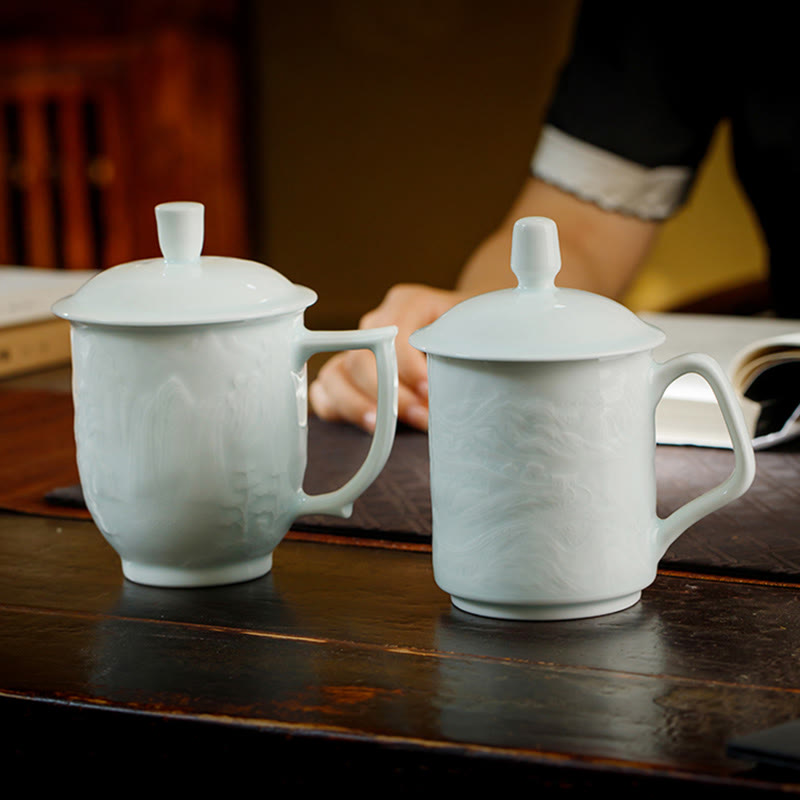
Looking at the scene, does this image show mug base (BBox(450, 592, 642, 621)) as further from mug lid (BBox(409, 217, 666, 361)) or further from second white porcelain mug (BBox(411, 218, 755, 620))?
mug lid (BBox(409, 217, 666, 361))

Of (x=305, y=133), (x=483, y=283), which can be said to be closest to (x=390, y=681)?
(x=483, y=283)

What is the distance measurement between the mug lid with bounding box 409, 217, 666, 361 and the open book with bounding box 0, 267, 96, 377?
745 millimetres

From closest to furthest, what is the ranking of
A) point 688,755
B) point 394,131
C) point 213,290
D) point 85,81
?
point 688,755
point 213,290
point 85,81
point 394,131

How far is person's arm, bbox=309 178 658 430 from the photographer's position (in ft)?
2.90

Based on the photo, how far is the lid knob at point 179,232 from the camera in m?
0.55

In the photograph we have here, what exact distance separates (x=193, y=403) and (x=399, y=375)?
1.26ft

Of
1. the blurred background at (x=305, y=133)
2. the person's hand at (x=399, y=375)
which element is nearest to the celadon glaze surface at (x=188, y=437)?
the person's hand at (x=399, y=375)

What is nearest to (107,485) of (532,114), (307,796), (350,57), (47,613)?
(47,613)

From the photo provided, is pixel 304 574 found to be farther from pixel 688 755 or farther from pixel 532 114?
pixel 532 114

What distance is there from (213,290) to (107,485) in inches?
4.2

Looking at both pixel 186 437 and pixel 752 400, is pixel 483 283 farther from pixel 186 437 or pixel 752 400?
pixel 186 437

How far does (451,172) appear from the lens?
12.1ft

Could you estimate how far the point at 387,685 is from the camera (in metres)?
0.44

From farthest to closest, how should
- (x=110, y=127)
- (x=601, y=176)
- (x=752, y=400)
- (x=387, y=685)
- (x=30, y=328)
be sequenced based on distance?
(x=110, y=127) → (x=601, y=176) → (x=30, y=328) → (x=752, y=400) → (x=387, y=685)
